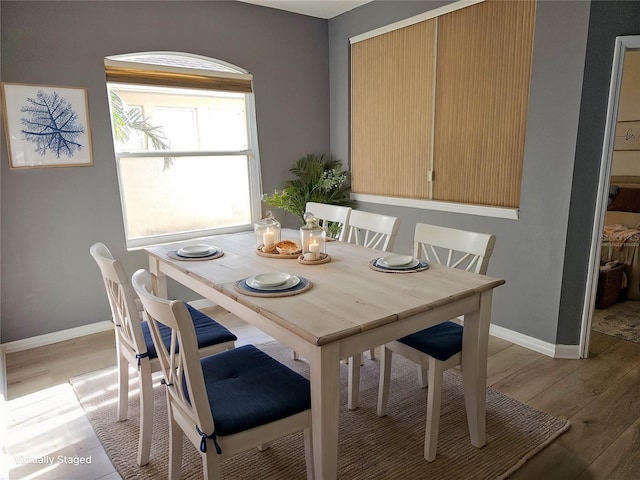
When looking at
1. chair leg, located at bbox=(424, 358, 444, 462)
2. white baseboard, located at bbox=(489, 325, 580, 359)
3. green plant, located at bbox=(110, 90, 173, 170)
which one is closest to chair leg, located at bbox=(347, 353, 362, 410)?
chair leg, located at bbox=(424, 358, 444, 462)

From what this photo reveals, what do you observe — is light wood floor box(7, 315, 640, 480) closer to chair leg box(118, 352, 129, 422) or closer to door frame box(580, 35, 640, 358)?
chair leg box(118, 352, 129, 422)

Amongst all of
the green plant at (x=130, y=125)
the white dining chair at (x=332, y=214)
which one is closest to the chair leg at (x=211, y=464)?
the white dining chair at (x=332, y=214)

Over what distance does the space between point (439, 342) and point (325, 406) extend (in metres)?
0.70

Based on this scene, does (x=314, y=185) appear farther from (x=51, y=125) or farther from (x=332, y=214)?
(x=51, y=125)

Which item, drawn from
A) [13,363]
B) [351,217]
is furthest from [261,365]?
[13,363]

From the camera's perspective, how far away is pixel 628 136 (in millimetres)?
4699

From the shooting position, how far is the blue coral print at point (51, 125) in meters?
2.90

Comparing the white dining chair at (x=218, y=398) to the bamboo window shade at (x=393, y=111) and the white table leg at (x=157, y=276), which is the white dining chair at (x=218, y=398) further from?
the bamboo window shade at (x=393, y=111)

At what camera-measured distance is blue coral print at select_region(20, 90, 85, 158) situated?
→ 9.53 feet

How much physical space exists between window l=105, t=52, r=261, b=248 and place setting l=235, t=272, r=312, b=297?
2.03m

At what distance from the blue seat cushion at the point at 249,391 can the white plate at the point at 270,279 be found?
1.06ft

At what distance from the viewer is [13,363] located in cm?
286

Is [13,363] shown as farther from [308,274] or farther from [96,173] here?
[308,274]

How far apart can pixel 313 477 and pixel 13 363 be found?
2335 mm
